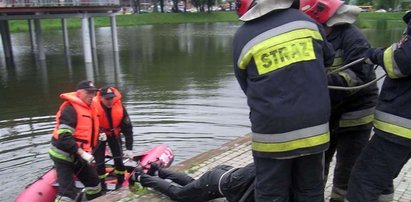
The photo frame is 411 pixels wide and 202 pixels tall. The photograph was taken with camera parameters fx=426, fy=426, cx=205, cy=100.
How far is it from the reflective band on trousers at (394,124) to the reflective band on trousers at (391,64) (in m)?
0.30

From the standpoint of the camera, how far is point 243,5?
2955 millimetres

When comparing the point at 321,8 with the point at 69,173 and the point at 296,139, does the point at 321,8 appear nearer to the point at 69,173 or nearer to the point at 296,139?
the point at 296,139

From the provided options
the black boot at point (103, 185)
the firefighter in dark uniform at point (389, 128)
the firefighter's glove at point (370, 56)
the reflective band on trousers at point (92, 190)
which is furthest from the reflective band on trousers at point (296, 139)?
the black boot at point (103, 185)

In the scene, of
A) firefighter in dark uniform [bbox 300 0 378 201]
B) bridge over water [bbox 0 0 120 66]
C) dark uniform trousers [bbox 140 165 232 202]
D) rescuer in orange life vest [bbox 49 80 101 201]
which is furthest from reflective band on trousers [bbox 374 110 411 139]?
bridge over water [bbox 0 0 120 66]

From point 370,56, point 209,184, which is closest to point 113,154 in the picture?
point 209,184

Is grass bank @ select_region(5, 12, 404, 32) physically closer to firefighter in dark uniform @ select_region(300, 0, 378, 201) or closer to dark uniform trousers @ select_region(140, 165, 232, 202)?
dark uniform trousers @ select_region(140, 165, 232, 202)

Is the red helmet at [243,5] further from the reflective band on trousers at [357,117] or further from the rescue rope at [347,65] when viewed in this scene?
the reflective band on trousers at [357,117]

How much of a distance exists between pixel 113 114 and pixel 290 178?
12.5 feet

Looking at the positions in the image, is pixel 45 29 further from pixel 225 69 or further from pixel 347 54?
pixel 347 54

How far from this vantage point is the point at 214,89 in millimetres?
15031

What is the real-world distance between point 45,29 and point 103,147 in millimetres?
49291

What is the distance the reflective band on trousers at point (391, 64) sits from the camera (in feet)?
9.37

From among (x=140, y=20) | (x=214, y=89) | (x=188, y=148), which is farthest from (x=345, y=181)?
(x=140, y=20)

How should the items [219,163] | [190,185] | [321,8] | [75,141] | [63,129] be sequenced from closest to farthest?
1. [321,8]
2. [190,185]
3. [63,129]
4. [75,141]
5. [219,163]
